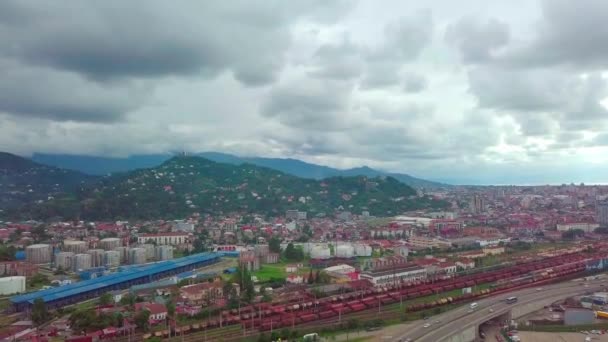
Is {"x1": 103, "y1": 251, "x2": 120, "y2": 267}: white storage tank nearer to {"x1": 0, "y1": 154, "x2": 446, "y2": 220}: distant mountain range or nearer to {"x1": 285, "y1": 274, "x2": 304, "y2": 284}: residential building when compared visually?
{"x1": 285, "y1": 274, "x2": 304, "y2": 284}: residential building

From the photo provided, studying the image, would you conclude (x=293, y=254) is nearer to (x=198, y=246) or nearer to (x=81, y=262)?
(x=198, y=246)

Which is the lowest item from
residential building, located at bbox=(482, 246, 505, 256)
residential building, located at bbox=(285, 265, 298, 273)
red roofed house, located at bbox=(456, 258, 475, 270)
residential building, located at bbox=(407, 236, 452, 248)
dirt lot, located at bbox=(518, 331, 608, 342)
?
dirt lot, located at bbox=(518, 331, 608, 342)

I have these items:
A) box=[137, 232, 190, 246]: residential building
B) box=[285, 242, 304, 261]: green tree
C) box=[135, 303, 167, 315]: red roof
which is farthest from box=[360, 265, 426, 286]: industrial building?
box=[137, 232, 190, 246]: residential building

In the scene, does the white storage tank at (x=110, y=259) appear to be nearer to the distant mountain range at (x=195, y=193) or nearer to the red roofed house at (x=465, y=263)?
the red roofed house at (x=465, y=263)

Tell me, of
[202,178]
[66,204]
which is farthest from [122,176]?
[66,204]

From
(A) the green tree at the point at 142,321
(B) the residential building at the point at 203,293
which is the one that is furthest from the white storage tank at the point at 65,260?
(A) the green tree at the point at 142,321

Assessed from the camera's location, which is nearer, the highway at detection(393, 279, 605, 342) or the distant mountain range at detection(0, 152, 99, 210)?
the highway at detection(393, 279, 605, 342)
